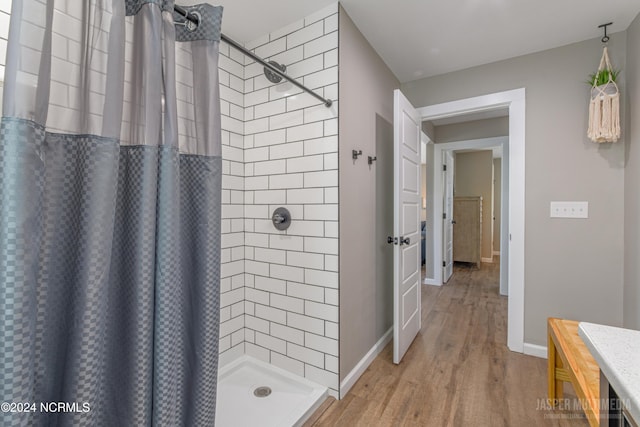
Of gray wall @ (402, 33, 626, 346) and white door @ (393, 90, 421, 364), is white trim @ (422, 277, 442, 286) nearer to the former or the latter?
white door @ (393, 90, 421, 364)

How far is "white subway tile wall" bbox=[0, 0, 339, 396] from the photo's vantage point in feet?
5.87

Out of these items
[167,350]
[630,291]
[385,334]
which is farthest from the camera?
[385,334]

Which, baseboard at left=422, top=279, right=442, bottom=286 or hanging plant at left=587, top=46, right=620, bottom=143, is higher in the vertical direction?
hanging plant at left=587, top=46, right=620, bottom=143

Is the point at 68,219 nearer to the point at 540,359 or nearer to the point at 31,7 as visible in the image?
the point at 31,7

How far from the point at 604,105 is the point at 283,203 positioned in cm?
229

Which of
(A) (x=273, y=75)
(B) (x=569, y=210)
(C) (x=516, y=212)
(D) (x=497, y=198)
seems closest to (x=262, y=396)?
(A) (x=273, y=75)

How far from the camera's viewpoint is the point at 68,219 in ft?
2.34

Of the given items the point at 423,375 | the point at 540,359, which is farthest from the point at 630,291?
the point at 423,375

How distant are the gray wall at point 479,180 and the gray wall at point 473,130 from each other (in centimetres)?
220

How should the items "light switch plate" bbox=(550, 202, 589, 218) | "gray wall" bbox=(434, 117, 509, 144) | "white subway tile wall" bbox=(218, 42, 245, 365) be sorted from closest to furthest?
"white subway tile wall" bbox=(218, 42, 245, 365) → "light switch plate" bbox=(550, 202, 589, 218) → "gray wall" bbox=(434, 117, 509, 144)

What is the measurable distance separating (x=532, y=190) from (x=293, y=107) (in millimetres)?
1981

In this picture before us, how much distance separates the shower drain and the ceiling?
2395mm

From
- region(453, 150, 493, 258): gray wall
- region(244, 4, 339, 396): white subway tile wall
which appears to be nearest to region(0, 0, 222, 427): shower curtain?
region(244, 4, 339, 396): white subway tile wall

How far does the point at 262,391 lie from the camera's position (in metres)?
1.83
